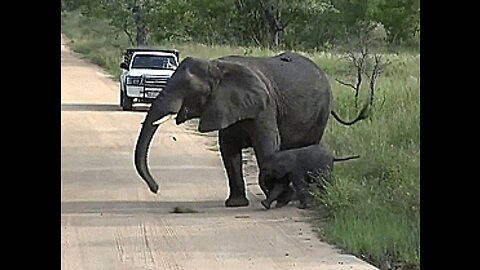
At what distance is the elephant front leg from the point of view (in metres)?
11.2

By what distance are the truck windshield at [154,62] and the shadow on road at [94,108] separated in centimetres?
93

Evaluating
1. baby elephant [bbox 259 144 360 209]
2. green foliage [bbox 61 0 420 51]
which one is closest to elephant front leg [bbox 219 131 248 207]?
baby elephant [bbox 259 144 360 209]

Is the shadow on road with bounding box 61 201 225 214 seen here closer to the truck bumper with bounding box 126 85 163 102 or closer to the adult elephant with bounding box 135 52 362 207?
the adult elephant with bounding box 135 52 362 207

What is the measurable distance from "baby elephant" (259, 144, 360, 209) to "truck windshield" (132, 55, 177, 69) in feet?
45.9

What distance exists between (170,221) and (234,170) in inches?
48.5

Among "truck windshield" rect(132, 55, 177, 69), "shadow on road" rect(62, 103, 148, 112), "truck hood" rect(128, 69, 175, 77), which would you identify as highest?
"truck windshield" rect(132, 55, 177, 69)

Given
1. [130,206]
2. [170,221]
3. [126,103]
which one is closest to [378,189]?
[170,221]

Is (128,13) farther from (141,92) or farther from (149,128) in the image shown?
(149,128)

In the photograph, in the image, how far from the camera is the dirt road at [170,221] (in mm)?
8578

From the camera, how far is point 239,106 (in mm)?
11039

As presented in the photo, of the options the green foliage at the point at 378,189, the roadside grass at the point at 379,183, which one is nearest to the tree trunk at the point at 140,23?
the roadside grass at the point at 379,183

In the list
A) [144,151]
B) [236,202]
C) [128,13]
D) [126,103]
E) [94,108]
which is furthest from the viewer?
[128,13]
